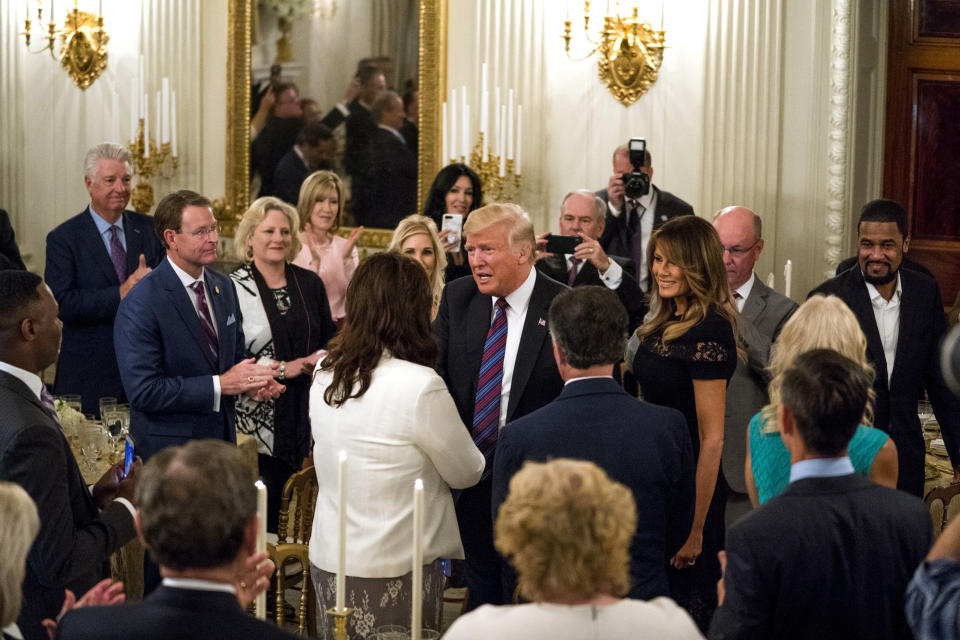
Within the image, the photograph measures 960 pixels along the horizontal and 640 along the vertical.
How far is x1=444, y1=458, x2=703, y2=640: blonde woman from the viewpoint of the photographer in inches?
69.9

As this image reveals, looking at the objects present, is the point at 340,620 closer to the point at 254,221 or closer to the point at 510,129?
the point at 254,221

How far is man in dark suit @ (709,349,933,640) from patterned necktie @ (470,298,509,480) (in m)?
1.47

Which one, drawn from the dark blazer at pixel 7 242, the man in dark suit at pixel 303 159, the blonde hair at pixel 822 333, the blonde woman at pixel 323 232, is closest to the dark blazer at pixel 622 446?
the blonde hair at pixel 822 333

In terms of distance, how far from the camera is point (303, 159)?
796 centimetres

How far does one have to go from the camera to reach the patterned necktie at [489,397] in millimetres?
3607

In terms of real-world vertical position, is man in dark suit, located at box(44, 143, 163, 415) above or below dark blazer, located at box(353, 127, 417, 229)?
below

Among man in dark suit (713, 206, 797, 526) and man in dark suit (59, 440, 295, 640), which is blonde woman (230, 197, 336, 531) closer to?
man in dark suit (713, 206, 797, 526)

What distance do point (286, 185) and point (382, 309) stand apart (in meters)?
5.07

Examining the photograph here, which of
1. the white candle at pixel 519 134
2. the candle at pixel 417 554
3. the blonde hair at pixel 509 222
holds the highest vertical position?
the white candle at pixel 519 134

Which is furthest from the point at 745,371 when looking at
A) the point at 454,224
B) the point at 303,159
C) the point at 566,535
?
the point at 303,159

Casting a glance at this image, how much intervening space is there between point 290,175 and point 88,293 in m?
2.43

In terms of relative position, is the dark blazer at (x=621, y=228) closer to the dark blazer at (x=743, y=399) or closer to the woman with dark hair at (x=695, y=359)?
the dark blazer at (x=743, y=399)

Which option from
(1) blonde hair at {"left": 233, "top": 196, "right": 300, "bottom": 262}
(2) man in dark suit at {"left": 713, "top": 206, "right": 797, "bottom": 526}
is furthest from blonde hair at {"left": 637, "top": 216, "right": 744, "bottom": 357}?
(1) blonde hair at {"left": 233, "top": 196, "right": 300, "bottom": 262}

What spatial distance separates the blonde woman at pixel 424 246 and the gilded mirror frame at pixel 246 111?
2.51 m
